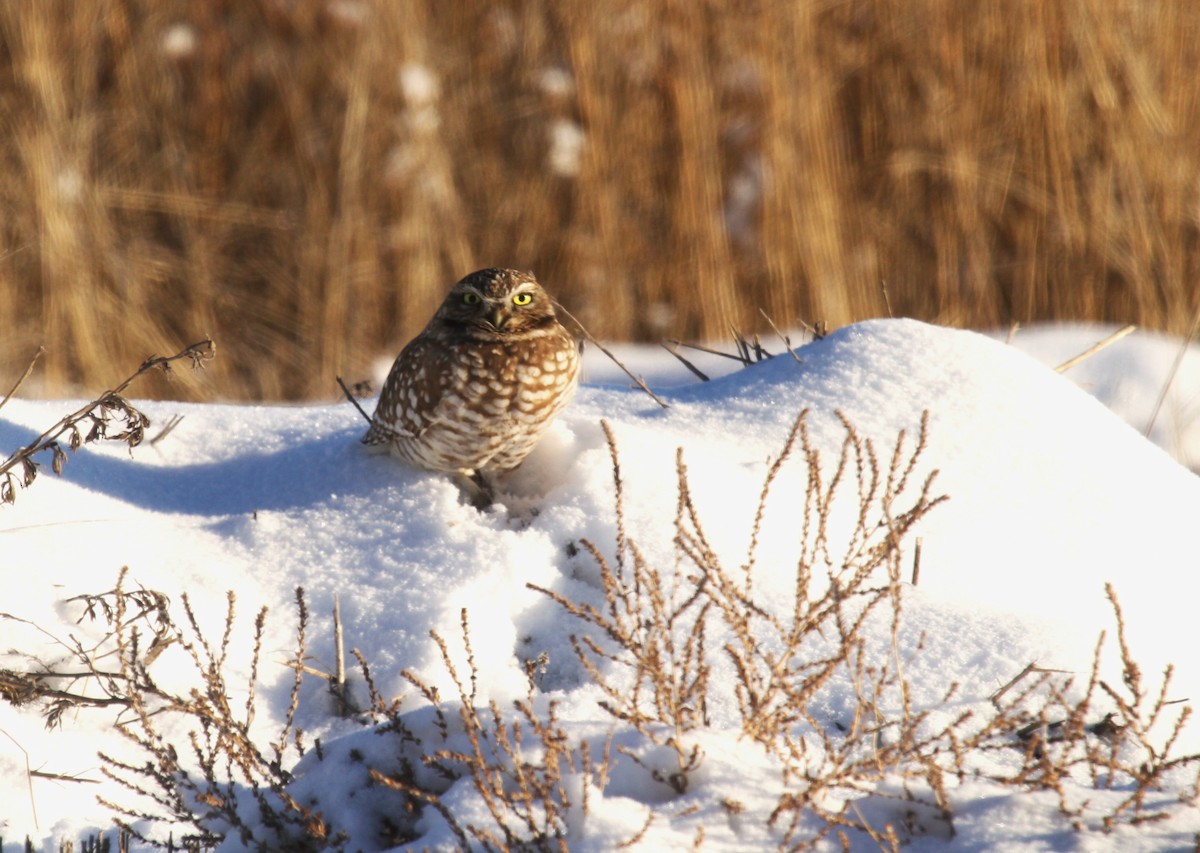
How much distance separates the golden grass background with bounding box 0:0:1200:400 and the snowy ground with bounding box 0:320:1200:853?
2.87m

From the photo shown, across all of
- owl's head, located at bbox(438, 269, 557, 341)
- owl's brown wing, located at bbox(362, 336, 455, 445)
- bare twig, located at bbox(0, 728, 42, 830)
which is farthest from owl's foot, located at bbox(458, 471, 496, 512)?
bare twig, located at bbox(0, 728, 42, 830)

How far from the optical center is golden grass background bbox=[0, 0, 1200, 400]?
20.0 ft

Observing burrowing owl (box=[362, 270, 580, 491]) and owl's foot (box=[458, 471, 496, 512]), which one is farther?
owl's foot (box=[458, 471, 496, 512])

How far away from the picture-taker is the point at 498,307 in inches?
113

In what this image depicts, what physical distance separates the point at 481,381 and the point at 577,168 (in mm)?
3807

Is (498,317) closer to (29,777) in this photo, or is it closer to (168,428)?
(168,428)

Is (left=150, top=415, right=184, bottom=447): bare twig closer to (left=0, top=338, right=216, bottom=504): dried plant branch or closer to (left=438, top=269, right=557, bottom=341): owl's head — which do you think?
(left=0, top=338, right=216, bottom=504): dried plant branch

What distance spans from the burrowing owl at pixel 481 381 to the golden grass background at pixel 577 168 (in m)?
3.36

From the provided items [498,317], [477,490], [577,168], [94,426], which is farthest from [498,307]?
[577,168]

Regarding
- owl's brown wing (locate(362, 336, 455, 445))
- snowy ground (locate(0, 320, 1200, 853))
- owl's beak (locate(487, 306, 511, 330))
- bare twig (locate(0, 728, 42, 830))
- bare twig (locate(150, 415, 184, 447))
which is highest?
owl's beak (locate(487, 306, 511, 330))

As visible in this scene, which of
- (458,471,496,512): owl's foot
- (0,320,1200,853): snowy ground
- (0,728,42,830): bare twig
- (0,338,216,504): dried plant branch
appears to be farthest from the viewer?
(458,471,496,512): owl's foot

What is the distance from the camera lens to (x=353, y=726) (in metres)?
2.36

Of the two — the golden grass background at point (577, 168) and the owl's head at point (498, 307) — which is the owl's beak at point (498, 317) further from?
the golden grass background at point (577, 168)

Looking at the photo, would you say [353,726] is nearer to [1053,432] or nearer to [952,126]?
[1053,432]
